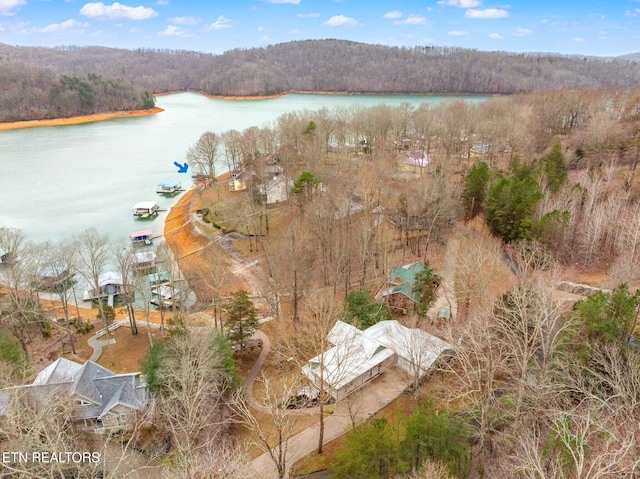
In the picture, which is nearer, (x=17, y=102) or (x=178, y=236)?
(x=178, y=236)

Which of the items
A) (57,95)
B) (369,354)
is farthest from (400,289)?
(57,95)

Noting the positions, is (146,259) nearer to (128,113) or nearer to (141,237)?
(141,237)

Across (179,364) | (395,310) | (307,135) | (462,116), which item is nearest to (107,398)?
(179,364)

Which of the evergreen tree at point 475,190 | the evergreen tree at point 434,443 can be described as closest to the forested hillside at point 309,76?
the evergreen tree at point 475,190

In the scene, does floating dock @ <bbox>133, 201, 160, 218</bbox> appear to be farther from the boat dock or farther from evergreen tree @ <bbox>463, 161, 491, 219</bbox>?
evergreen tree @ <bbox>463, 161, 491, 219</bbox>

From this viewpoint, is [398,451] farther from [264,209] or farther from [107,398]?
[264,209]

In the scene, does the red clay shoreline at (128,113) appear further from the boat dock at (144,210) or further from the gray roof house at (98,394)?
the gray roof house at (98,394)
